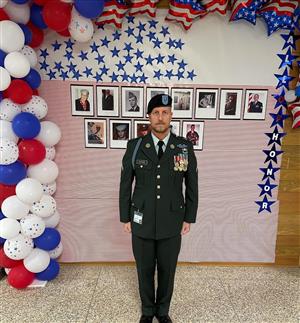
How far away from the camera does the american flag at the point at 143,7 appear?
2299 mm

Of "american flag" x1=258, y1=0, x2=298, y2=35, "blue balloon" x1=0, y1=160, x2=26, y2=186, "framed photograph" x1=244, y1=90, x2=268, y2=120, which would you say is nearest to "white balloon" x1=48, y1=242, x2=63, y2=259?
"blue balloon" x1=0, y1=160, x2=26, y2=186

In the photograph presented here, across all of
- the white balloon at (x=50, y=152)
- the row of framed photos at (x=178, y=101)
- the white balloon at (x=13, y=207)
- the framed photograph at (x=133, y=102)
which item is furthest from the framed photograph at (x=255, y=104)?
the white balloon at (x=13, y=207)

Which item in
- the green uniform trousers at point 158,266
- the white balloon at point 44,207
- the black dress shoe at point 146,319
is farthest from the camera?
the white balloon at point 44,207

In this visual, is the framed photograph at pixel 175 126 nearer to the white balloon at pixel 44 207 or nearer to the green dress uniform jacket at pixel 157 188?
the green dress uniform jacket at pixel 157 188

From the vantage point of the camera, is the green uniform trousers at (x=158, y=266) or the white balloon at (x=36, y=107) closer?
the green uniform trousers at (x=158, y=266)

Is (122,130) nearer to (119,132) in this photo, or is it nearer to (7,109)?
(119,132)

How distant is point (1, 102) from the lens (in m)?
2.23

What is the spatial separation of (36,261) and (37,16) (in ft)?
6.40

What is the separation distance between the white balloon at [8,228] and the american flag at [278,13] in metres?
2.62

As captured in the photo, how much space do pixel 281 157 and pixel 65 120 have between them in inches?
79.4

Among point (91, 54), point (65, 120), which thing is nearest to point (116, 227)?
point (65, 120)

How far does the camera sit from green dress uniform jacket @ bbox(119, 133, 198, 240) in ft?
6.25

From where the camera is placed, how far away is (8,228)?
2285 millimetres

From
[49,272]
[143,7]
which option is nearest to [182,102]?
[143,7]
